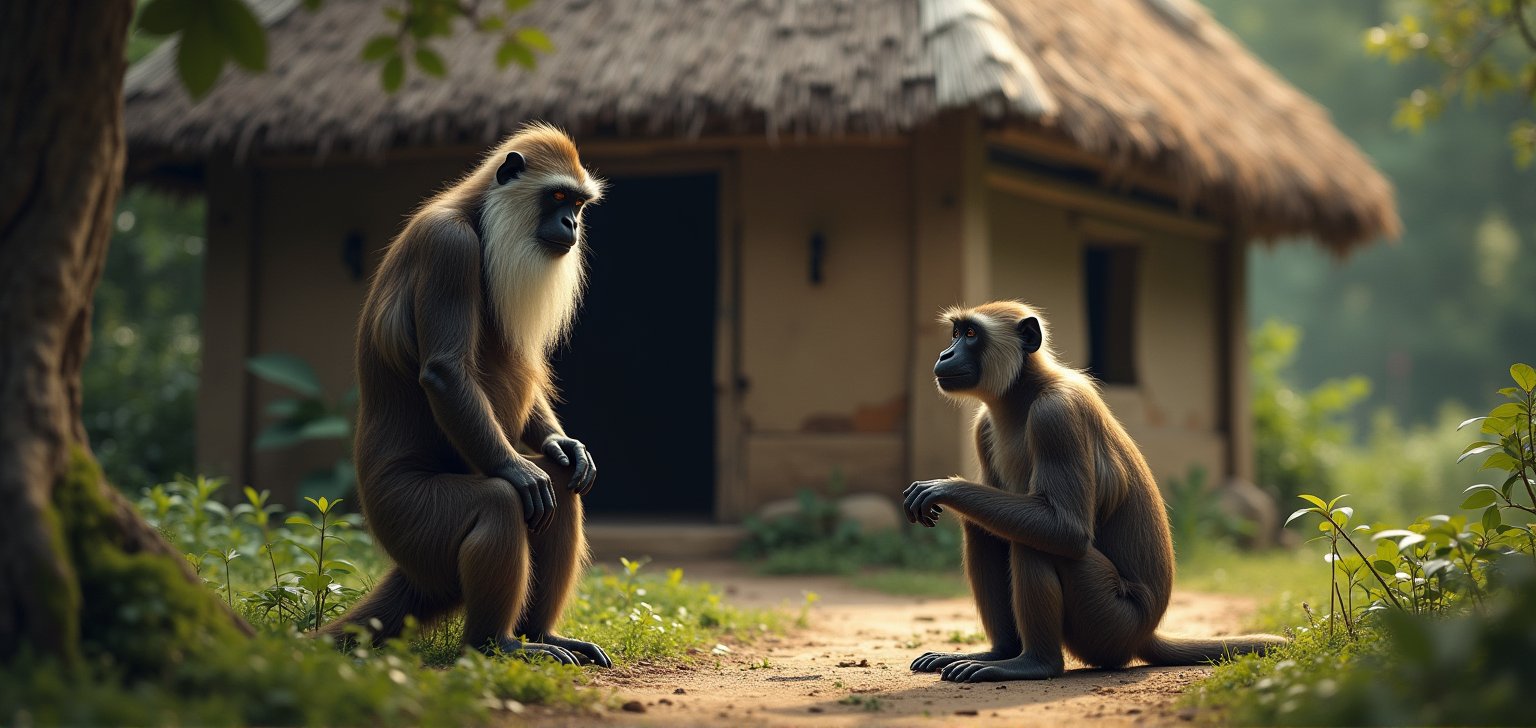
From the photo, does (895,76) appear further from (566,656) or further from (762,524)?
(566,656)

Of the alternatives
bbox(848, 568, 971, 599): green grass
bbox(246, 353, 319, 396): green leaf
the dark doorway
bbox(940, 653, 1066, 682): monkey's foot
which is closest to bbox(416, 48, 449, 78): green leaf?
bbox(940, 653, 1066, 682): monkey's foot

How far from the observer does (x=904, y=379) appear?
9117mm

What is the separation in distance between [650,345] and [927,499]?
28.7 ft

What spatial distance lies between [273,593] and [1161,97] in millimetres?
7434

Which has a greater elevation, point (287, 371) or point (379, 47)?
point (379, 47)

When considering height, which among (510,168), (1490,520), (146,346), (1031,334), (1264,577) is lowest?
(1264,577)

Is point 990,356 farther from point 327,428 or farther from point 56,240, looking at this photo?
point 327,428

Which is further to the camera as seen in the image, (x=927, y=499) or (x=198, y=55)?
(x=927, y=499)

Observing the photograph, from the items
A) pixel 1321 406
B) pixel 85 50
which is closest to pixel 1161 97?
pixel 1321 406

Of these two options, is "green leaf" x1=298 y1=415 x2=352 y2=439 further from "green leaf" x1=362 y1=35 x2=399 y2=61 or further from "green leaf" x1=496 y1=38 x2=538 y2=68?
"green leaf" x1=362 y1=35 x2=399 y2=61

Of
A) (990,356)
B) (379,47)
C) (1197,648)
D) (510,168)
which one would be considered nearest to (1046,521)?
(990,356)

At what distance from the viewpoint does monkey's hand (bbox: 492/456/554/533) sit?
3.91m

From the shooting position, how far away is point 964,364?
14.8 ft

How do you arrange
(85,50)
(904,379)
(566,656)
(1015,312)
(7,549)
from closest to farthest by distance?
1. (7,549)
2. (85,50)
3. (566,656)
4. (1015,312)
5. (904,379)
